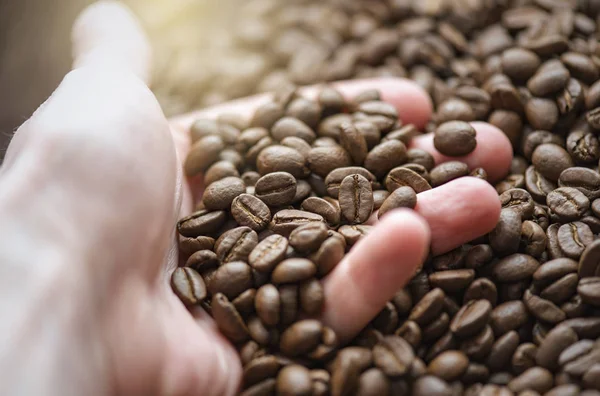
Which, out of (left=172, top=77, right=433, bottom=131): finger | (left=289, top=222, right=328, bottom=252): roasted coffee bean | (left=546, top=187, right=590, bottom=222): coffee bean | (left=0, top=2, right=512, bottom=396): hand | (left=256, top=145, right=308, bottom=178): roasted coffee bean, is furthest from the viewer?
(left=172, top=77, right=433, bottom=131): finger

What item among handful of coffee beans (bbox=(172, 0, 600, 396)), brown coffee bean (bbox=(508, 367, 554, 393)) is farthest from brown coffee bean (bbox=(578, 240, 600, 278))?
brown coffee bean (bbox=(508, 367, 554, 393))

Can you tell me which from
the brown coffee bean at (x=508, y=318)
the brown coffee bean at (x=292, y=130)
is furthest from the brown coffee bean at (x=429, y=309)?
the brown coffee bean at (x=292, y=130)

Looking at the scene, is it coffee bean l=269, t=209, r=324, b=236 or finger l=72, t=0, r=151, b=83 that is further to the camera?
finger l=72, t=0, r=151, b=83

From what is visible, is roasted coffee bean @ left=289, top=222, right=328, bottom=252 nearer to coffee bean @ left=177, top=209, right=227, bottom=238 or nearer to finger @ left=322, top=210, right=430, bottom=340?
finger @ left=322, top=210, right=430, bottom=340

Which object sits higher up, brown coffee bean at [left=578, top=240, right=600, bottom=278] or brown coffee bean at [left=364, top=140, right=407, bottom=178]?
brown coffee bean at [left=364, top=140, right=407, bottom=178]

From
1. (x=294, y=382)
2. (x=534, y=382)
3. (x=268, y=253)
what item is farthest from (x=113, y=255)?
(x=534, y=382)

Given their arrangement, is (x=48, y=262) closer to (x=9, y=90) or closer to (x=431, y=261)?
(x=431, y=261)

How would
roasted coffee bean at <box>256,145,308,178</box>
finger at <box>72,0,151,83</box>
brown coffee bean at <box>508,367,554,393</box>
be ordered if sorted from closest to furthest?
brown coffee bean at <box>508,367,554,393</box> < roasted coffee bean at <box>256,145,308,178</box> < finger at <box>72,0,151,83</box>

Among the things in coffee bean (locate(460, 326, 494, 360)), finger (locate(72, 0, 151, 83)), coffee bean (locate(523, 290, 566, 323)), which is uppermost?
finger (locate(72, 0, 151, 83))
